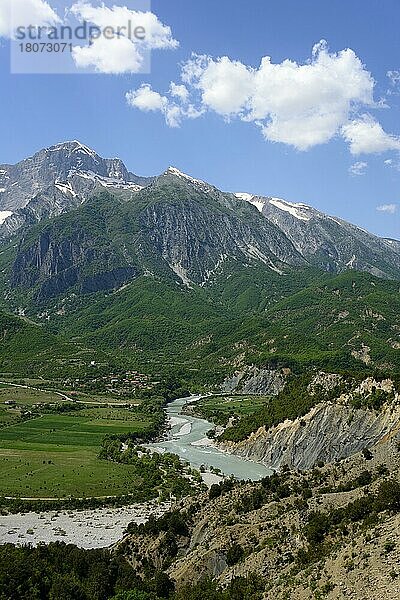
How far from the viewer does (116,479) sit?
94.4 meters

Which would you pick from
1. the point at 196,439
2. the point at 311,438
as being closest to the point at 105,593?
the point at 311,438

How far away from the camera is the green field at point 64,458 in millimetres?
88938

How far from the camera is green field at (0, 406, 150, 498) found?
8894cm

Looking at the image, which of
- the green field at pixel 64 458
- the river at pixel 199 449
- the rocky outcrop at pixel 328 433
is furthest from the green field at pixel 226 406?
the rocky outcrop at pixel 328 433

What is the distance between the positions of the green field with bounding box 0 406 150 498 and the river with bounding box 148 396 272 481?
30.1 feet

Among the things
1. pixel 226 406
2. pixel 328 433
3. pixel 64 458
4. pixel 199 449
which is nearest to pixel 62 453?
pixel 64 458

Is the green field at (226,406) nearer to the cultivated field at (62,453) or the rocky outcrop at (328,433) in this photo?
the cultivated field at (62,453)

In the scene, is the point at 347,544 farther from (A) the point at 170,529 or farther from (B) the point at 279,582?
(A) the point at 170,529

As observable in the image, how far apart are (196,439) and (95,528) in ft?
189

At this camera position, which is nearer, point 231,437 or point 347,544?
point 347,544

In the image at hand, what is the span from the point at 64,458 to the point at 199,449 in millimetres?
26780

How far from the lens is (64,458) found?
356 feet

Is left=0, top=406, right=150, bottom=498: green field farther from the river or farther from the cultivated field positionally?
the river

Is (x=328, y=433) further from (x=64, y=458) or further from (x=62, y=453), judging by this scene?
(x=62, y=453)
